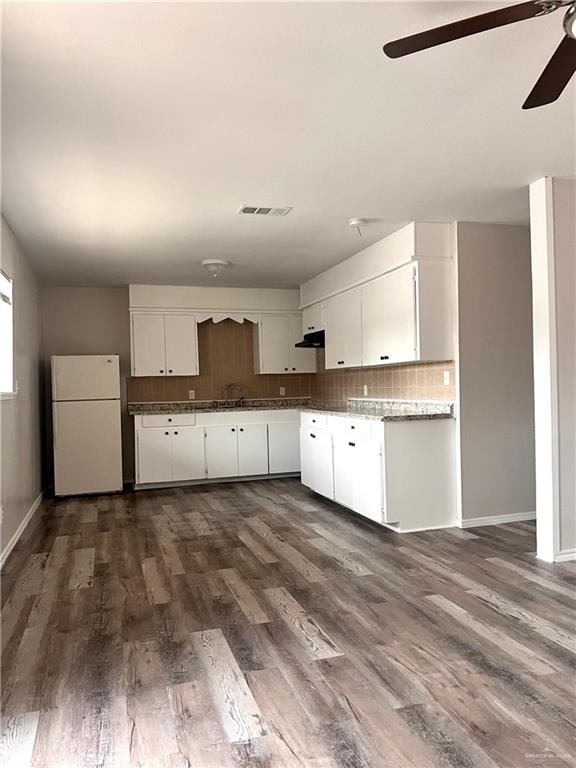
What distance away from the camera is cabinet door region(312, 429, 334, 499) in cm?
554

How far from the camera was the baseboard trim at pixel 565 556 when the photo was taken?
373cm

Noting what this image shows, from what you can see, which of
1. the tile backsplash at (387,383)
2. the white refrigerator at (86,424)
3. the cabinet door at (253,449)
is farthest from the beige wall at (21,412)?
the tile backsplash at (387,383)

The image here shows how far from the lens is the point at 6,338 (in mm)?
4566

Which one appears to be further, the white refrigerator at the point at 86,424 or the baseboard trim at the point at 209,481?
the baseboard trim at the point at 209,481

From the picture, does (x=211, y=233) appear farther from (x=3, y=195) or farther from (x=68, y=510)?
(x=68, y=510)

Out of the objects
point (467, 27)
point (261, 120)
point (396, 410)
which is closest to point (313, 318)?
point (396, 410)

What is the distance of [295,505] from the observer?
5680mm

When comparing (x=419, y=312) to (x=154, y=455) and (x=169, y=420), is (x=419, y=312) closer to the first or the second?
(x=169, y=420)

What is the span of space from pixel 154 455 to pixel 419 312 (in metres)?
3.63

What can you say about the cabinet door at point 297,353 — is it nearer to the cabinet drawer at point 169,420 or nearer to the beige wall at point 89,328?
the cabinet drawer at point 169,420

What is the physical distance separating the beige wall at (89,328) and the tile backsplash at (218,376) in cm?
36

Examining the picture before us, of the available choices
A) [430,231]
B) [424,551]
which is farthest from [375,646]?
[430,231]

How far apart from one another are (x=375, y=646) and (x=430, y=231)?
3276mm

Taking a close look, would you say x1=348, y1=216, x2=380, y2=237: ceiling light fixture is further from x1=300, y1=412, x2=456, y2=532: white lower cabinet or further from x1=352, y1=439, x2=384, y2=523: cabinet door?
x1=352, y1=439, x2=384, y2=523: cabinet door
